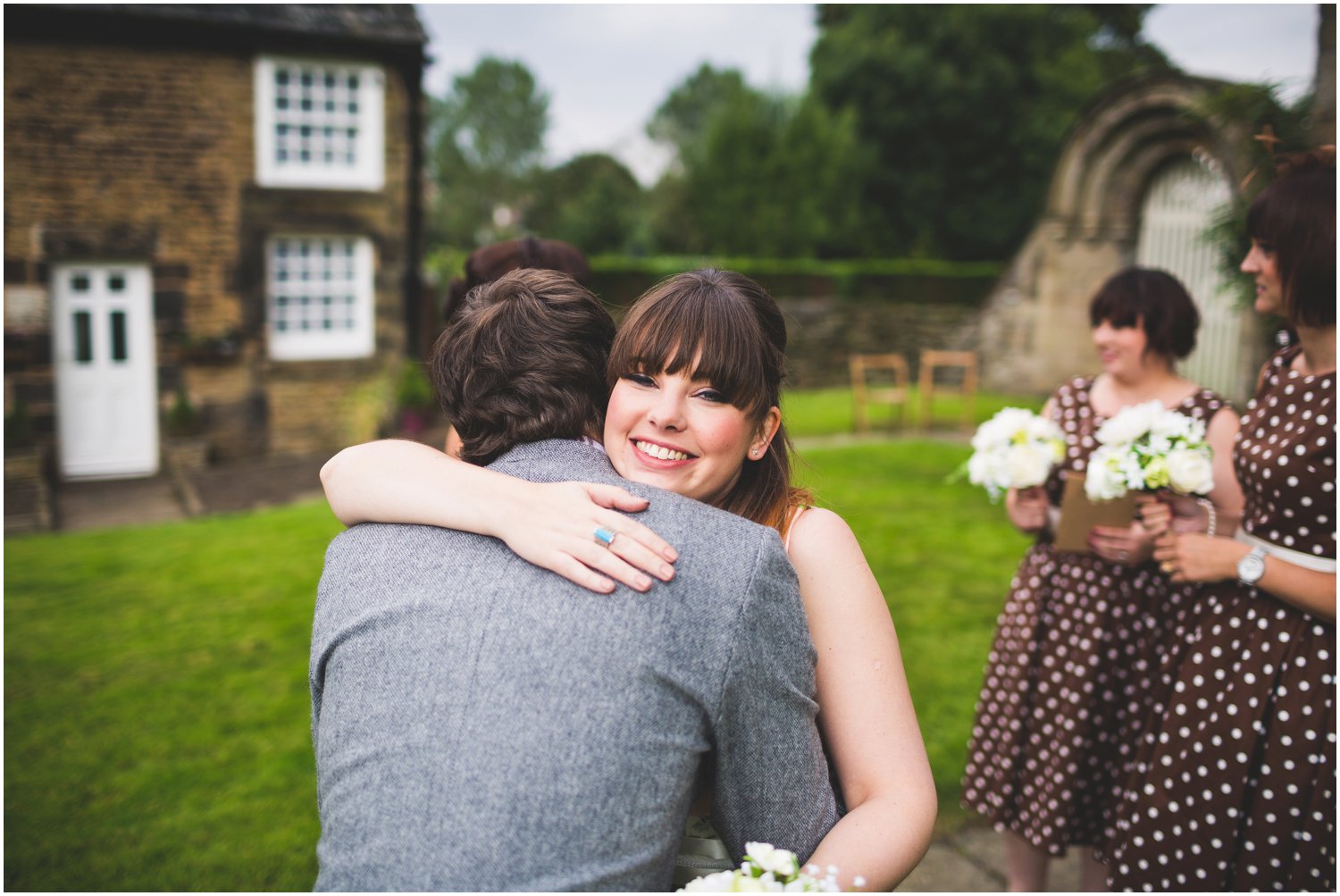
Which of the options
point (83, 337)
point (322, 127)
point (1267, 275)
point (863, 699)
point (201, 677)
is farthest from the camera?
point (322, 127)

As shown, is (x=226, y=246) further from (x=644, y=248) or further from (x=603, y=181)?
(x=644, y=248)

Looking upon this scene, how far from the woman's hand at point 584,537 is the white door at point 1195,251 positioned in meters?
14.8

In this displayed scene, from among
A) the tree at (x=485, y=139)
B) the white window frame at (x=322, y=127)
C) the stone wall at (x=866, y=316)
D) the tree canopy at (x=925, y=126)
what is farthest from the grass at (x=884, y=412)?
the tree at (x=485, y=139)

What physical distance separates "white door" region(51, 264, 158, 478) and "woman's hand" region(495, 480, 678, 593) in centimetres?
1497

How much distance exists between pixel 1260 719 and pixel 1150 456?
0.86 m

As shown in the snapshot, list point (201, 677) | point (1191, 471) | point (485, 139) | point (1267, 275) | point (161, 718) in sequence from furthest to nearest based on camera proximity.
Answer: point (485, 139) < point (201, 677) < point (161, 718) < point (1191, 471) < point (1267, 275)

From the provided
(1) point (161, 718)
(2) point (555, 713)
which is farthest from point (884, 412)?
(2) point (555, 713)

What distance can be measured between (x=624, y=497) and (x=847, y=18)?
124 feet

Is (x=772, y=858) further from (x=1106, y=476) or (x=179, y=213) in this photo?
(x=179, y=213)

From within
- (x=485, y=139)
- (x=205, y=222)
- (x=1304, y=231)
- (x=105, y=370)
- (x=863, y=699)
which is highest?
(x=485, y=139)

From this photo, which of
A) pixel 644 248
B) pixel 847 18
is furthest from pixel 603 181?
pixel 847 18

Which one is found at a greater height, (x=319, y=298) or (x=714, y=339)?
(x=714, y=339)

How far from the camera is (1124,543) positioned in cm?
327

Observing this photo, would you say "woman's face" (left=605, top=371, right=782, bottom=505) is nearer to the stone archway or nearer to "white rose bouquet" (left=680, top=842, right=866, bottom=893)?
"white rose bouquet" (left=680, top=842, right=866, bottom=893)
